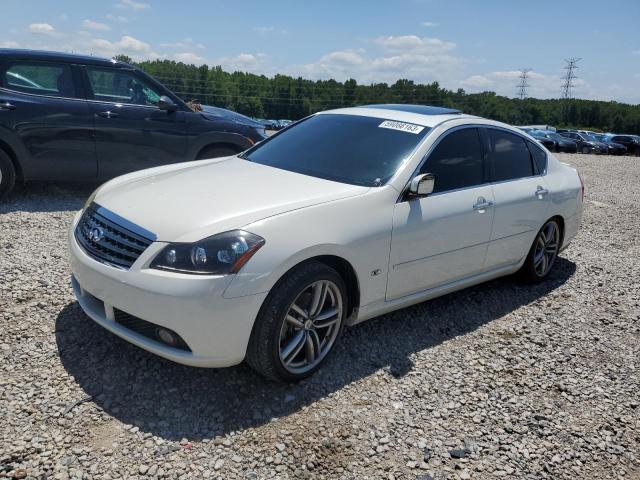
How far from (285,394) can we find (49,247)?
10.4ft

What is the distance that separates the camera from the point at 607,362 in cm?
399

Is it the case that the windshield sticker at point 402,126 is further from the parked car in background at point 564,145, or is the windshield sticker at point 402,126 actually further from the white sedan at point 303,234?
the parked car in background at point 564,145

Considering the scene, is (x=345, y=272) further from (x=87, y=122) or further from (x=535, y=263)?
(x=87, y=122)

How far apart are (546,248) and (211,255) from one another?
3879 mm

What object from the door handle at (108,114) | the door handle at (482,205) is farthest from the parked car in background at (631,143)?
the door handle at (108,114)

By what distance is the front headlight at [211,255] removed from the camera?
2.75 meters

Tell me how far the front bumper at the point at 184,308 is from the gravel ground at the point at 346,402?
1.14ft

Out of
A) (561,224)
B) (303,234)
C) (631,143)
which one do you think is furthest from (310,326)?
(631,143)

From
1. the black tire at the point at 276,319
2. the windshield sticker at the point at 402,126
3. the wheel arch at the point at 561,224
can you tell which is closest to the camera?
the black tire at the point at 276,319

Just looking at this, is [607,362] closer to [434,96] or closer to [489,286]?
[489,286]

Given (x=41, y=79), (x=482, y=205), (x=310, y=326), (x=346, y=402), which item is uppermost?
(x=41, y=79)

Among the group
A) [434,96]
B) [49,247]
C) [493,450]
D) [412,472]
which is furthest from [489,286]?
[434,96]

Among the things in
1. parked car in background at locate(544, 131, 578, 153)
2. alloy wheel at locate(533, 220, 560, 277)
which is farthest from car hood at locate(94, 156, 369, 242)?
parked car in background at locate(544, 131, 578, 153)

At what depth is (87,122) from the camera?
6480 millimetres
